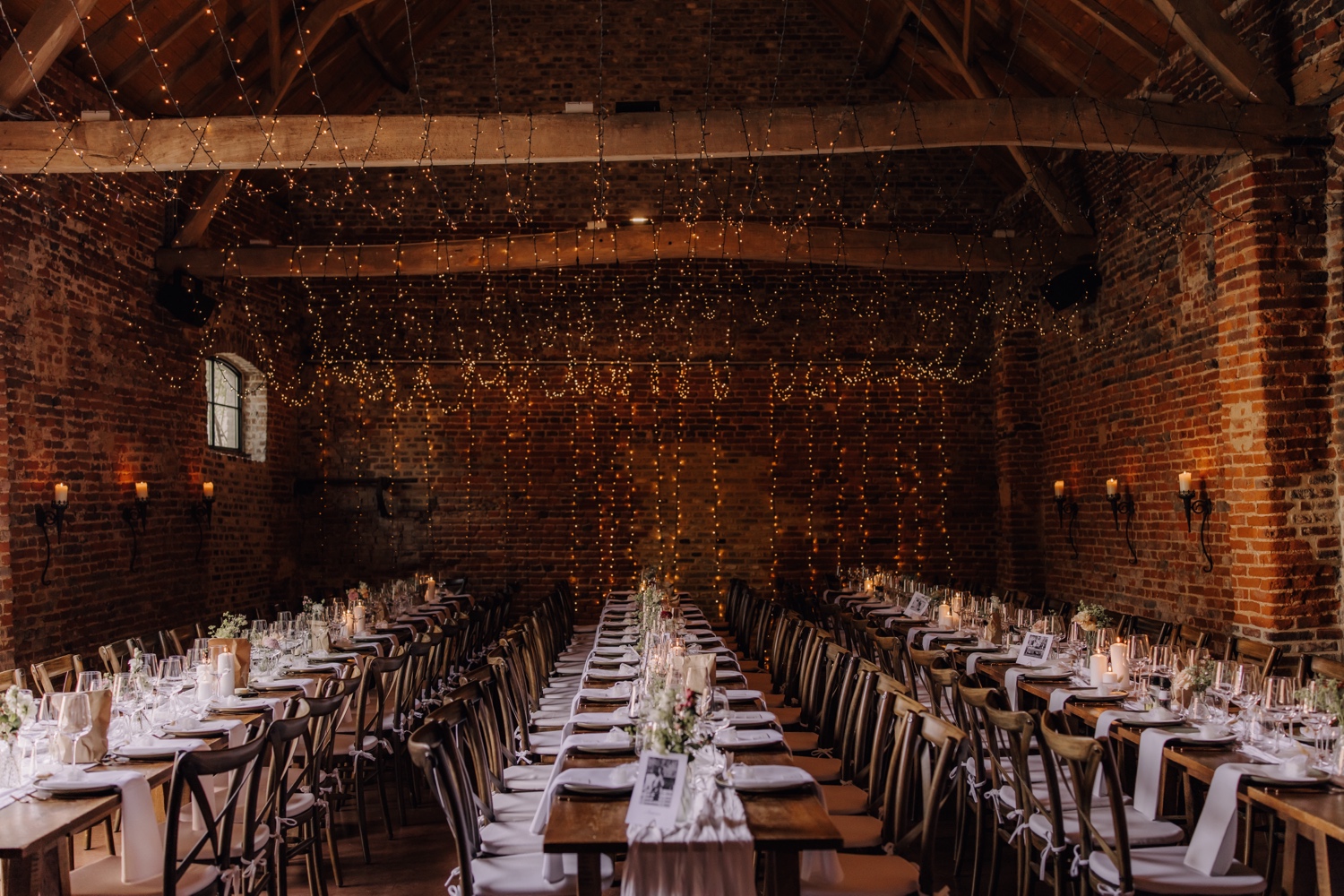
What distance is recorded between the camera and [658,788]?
3.05 m

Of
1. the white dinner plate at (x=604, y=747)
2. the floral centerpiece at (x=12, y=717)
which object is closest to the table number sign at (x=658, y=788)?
the white dinner plate at (x=604, y=747)

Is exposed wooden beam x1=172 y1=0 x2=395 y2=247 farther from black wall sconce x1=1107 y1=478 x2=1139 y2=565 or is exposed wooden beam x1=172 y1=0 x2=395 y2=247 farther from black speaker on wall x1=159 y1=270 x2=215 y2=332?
black wall sconce x1=1107 y1=478 x2=1139 y2=565

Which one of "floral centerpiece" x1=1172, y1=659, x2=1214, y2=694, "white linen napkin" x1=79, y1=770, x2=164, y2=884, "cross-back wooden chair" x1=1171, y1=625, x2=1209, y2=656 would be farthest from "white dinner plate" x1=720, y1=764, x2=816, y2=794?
"cross-back wooden chair" x1=1171, y1=625, x2=1209, y2=656

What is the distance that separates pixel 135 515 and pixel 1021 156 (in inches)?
300

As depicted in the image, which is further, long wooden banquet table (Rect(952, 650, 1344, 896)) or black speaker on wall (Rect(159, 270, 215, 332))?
black speaker on wall (Rect(159, 270, 215, 332))

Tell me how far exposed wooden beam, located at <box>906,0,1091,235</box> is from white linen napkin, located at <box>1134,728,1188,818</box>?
5717 millimetres

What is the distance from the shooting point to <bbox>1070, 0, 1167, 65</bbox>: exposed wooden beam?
24.0 ft

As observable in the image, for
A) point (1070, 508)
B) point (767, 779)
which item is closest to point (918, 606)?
point (1070, 508)

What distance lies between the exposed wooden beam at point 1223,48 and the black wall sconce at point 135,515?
7908mm

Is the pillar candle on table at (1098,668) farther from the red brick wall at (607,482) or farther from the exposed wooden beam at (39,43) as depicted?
the exposed wooden beam at (39,43)

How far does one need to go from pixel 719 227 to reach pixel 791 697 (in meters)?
3.83

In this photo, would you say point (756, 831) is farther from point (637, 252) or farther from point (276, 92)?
point (276, 92)

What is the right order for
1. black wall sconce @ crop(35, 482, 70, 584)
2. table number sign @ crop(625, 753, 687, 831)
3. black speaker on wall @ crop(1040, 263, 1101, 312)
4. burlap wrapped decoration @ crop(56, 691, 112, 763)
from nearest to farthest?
table number sign @ crop(625, 753, 687, 831) < burlap wrapped decoration @ crop(56, 691, 112, 763) < black wall sconce @ crop(35, 482, 70, 584) < black speaker on wall @ crop(1040, 263, 1101, 312)

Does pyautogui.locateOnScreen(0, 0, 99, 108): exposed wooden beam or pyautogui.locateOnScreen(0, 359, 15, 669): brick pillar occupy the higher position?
pyautogui.locateOnScreen(0, 0, 99, 108): exposed wooden beam
